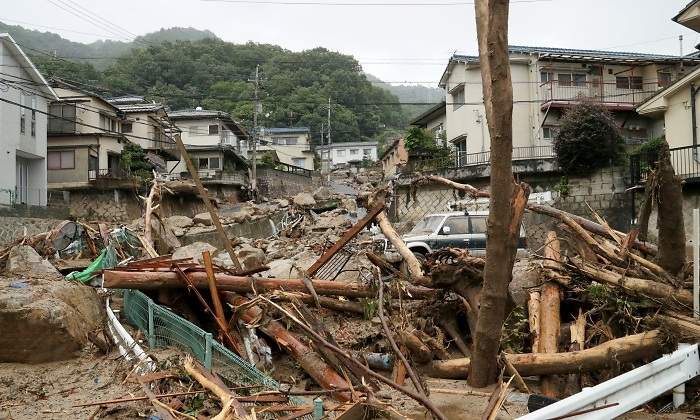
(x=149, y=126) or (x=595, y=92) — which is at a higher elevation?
(x=149, y=126)

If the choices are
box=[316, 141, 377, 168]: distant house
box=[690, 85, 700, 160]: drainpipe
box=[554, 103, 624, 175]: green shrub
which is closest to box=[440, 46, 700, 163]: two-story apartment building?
box=[554, 103, 624, 175]: green shrub

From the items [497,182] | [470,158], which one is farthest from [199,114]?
[497,182]

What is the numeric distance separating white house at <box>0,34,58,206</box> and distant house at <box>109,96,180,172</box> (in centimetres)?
728

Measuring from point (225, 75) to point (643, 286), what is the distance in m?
31.8

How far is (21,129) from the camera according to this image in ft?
76.0

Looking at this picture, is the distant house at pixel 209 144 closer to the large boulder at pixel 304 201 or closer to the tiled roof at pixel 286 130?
the large boulder at pixel 304 201

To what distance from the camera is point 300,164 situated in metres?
56.1

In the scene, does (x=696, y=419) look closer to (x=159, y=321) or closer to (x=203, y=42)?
(x=159, y=321)

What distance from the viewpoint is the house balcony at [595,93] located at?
22.6 m

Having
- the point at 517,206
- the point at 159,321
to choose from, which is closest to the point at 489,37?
the point at 517,206

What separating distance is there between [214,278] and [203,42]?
35.1m

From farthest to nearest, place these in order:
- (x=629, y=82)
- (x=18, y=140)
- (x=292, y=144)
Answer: (x=292, y=144), (x=629, y=82), (x=18, y=140)

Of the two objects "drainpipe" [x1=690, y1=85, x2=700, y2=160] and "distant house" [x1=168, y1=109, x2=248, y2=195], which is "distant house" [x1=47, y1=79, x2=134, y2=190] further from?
"drainpipe" [x1=690, y1=85, x2=700, y2=160]

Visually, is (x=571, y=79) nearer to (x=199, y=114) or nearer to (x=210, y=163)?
(x=210, y=163)
